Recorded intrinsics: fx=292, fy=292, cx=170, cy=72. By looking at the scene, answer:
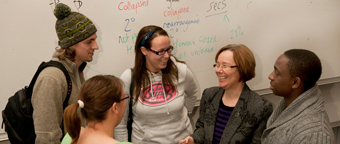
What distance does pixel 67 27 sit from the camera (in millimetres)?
1628

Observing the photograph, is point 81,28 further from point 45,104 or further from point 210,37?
point 210,37

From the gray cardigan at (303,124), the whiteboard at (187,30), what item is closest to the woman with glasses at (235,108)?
the gray cardigan at (303,124)

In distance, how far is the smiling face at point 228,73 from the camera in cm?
177

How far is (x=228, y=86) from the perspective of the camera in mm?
1805

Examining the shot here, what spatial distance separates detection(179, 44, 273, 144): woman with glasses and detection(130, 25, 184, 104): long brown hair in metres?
0.33

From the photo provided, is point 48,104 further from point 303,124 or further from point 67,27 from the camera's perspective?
point 303,124

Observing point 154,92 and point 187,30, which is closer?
point 154,92

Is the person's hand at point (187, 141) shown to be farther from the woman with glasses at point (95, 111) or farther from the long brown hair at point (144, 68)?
the woman with glasses at point (95, 111)

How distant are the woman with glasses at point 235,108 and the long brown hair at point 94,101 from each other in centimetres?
73

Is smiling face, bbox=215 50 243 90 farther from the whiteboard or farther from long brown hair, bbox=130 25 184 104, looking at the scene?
the whiteboard

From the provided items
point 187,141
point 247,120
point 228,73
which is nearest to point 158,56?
point 228,73

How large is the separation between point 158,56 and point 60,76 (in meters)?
0.62

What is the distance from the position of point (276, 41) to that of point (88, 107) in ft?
6.86

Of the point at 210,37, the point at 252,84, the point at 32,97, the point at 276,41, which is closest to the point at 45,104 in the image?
the point at 32,97
